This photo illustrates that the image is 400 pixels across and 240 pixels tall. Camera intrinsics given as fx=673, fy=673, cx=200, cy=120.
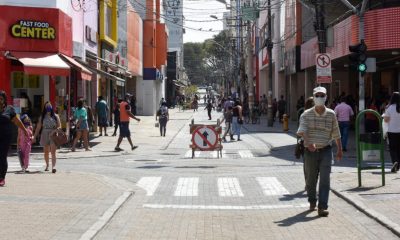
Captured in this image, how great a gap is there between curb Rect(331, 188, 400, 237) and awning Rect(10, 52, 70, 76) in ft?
40.6

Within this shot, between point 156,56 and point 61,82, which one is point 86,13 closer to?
point 61,82

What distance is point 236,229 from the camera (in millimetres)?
9312

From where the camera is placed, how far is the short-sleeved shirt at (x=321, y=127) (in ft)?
34.1

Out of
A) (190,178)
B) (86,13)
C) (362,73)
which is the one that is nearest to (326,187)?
(190,178)

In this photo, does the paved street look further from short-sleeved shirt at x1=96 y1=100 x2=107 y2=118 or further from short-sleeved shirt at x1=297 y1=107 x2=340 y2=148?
short-sleeved shirt at x1=96 y1=100 x2=107 y2=118

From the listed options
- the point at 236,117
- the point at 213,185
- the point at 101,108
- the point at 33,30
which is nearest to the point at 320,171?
the point at 213,185

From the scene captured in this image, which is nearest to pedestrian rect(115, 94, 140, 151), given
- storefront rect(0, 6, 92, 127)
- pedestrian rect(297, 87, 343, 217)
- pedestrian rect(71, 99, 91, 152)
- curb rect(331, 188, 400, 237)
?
pedestrian rect(71, 99, 91, 152)

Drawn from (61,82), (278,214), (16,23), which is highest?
(16,23)

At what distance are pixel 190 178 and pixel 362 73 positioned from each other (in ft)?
27.3

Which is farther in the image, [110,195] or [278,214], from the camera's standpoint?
[110,195]

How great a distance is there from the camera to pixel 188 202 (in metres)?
12.0

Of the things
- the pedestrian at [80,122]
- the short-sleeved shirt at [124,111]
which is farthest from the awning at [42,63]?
the short-sleeved shirt at [124,111]

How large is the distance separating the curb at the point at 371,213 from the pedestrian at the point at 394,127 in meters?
3.23

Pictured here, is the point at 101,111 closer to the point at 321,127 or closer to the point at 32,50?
the point at 32,50
